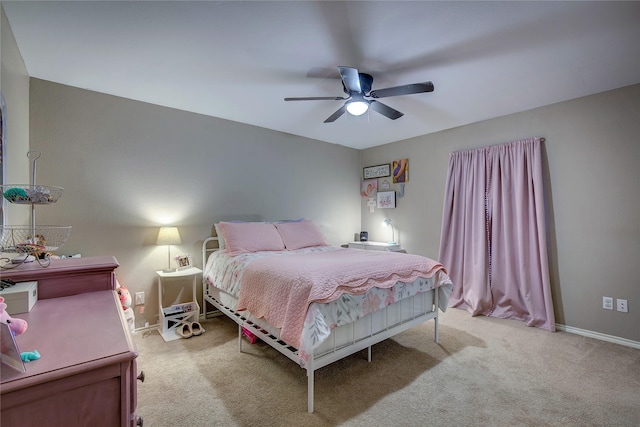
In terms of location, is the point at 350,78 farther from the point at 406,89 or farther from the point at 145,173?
the point at 145,173

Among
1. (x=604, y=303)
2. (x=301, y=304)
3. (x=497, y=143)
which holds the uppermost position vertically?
(x=497, y=143)

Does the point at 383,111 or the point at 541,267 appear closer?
the point at 383,111

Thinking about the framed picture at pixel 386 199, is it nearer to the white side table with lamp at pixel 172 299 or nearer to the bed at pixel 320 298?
the bed at pixel 320 298

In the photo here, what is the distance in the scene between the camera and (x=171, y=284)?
10.6 ft

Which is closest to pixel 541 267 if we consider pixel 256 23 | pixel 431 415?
pixel 431 415

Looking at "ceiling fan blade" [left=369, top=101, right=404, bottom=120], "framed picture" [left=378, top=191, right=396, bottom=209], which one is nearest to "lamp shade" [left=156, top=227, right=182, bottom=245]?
"ceiling fan blade" [left=369, top=101, right=404, bottom=120]

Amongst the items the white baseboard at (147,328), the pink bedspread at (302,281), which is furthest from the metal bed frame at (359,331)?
the white baseboard at (147,328)

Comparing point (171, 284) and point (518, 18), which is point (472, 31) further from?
point (171, 284)

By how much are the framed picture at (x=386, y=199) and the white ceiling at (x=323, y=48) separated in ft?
5.61

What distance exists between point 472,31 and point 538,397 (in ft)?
8.01

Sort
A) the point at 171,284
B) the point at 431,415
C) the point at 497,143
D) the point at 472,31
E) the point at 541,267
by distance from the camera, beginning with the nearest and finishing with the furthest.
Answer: the point at 431,415 < the point at 472,31 < the point at 541,267 < the point at 171,284 < the point at 497,143

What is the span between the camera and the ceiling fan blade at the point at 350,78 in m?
1.95

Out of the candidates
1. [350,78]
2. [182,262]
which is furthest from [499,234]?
[182,262]

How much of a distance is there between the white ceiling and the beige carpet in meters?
2.39
